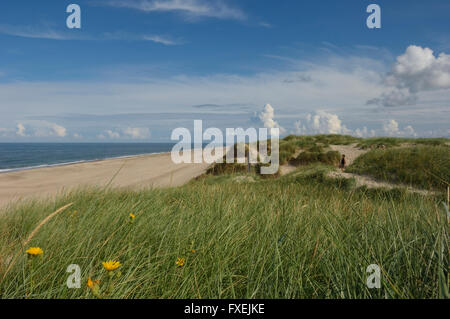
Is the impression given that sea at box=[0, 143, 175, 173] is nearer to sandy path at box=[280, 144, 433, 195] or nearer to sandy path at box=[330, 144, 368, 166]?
sandy path at box=[280, 144, 433, 195]

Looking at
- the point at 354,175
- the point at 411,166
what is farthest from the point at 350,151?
the point at 354,175

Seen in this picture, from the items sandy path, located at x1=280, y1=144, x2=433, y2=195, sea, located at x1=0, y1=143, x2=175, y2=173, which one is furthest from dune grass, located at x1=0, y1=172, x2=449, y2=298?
sea, located at x1=0, y1=143, x2=175, y2=173

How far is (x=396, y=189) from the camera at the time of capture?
912cm

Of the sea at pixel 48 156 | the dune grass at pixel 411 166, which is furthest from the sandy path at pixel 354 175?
the sea at pixel 48 156

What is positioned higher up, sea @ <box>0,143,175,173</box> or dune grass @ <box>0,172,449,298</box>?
dune grass @ <box>0,172,449,298</box>

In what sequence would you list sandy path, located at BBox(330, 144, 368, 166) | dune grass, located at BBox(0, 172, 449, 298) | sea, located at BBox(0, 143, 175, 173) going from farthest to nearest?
sea, located at BBox(0, 143, 175, 173), sandy path, located at BBox(330, 144, 368, 166), dune grass, located at BBox(0, 172, 449, 298)

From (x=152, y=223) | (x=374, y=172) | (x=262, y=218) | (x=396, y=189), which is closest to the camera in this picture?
(x=152, y=223)

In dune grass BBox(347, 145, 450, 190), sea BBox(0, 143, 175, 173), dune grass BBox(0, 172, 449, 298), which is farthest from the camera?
sea BBox(0, 143, 175, 173)

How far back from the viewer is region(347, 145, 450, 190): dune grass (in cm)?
1030

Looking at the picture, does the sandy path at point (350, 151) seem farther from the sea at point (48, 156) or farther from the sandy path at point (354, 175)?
the sea at point (48, 156)
